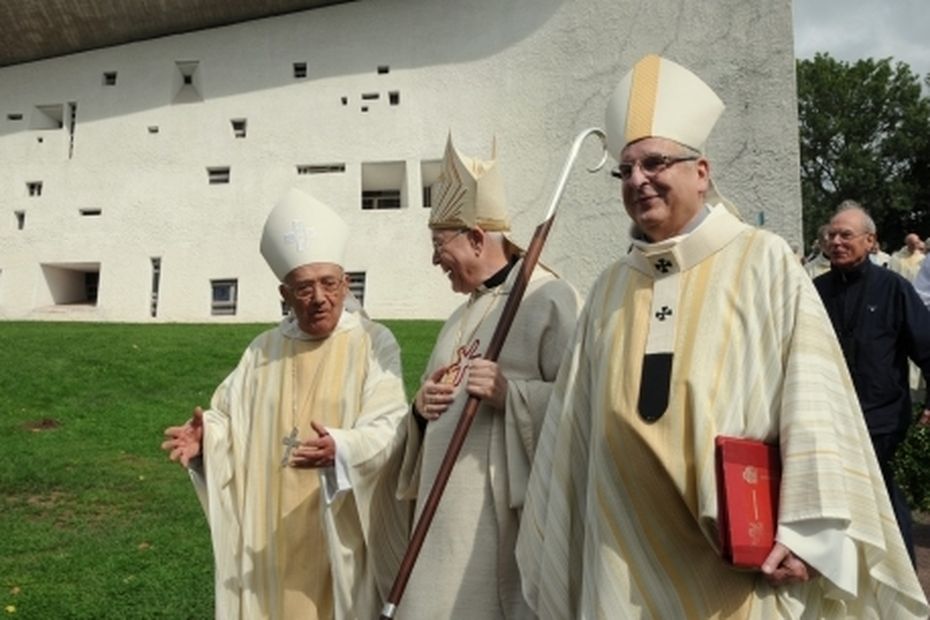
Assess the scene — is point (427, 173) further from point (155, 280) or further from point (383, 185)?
point (155, 280)

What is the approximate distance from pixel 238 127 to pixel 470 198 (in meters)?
24.6

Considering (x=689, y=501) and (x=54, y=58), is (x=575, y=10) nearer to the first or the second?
(x=54, y=58)

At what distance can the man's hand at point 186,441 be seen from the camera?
12.6 feet

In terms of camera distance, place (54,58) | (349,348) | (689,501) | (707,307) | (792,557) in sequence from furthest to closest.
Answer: (54,58), (349,348), (707,307), (689,501), (792,557)

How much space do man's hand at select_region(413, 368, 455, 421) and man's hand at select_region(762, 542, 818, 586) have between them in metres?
1.37

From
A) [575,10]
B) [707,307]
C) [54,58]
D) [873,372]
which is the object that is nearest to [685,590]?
[707,307]

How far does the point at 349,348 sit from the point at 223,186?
2345 centimetres

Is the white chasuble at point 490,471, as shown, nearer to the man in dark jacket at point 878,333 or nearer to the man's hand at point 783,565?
the man's hand at point 783,565

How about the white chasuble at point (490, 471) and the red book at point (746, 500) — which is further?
the white chasuble at point (490, 471)

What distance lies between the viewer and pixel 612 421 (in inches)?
100

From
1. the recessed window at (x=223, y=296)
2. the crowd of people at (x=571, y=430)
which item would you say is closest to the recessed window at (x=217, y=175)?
the recessed window at (x=223, y=296)

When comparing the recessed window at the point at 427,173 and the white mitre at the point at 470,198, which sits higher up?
the recessed window at the point at 427,173

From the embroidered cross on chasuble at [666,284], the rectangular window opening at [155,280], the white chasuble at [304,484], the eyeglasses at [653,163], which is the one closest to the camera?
the embroidered cross on chasuble at [666,284]

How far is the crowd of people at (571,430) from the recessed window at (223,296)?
73.2ft
